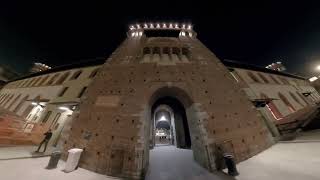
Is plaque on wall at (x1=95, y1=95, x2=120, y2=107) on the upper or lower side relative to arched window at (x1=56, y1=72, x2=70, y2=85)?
lower

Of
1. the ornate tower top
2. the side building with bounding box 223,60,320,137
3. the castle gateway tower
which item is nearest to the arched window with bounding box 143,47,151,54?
the castle gateway tower

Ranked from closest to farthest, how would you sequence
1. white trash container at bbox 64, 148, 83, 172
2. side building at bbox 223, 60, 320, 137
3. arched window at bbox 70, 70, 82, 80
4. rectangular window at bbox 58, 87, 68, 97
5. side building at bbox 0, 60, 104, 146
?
white trash container at bbox 64, 148, 83, 172, side building at bbox 223, 60, 320, 137, side building at bbox 0, 60, 104, 146, rectangular window at bbox 58, 87, 68, 97, arched window at bbox 70, 70, 82, 80

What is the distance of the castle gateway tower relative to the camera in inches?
307

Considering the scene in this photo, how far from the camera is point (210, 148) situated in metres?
7.99

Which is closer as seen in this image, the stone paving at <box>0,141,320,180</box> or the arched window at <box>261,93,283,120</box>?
the stone paving at <box>0,141,320,180</box>

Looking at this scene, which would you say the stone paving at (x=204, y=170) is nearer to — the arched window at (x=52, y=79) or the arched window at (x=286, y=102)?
the arched window at (x=286, y=102)

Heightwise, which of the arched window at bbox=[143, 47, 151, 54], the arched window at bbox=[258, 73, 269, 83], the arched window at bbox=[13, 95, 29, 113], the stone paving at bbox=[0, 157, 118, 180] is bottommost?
the stone paving at bbox=[0, 157, 118, 180]

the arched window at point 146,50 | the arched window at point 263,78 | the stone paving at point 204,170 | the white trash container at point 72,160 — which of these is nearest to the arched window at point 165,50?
the arched window at point 146,50

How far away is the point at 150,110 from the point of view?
1007cm

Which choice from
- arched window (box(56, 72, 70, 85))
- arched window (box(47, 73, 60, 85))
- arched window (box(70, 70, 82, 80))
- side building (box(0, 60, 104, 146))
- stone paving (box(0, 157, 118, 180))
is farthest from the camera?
arched window (box(47, 73, 60, 85))

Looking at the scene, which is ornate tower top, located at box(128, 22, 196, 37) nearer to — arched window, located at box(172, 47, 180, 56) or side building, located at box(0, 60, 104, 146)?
arched window, located at box(172, 47, 180, 56)

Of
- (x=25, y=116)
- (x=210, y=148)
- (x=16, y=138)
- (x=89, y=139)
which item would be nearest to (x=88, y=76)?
(x=16, y=138)

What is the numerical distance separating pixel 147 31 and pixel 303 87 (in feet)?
104

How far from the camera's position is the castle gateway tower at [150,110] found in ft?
25.6
